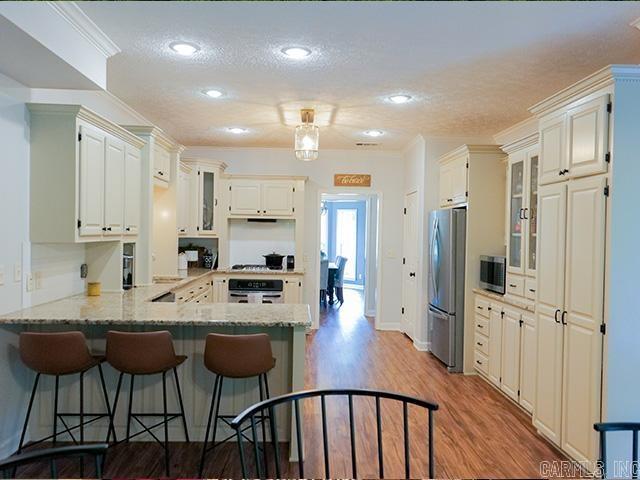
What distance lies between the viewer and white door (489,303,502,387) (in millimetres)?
4090

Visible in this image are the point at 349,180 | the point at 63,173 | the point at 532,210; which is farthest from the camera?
the point at 349,180

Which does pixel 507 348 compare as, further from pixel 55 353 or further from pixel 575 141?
pixel 55 353

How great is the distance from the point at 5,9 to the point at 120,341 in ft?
5.68

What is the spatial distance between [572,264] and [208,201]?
15.2 feet

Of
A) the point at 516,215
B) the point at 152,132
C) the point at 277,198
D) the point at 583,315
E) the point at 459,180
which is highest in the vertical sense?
the point at 152,132

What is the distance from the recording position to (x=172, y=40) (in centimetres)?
282

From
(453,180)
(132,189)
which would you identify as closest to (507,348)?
(453,180)

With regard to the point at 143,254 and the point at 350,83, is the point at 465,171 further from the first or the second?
the point at 143,254

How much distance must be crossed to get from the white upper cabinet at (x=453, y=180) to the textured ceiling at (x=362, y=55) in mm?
455

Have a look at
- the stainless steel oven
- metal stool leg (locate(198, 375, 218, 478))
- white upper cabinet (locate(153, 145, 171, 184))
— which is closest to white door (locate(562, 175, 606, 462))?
metal stool leg (locate(198, 375, 218, 478))

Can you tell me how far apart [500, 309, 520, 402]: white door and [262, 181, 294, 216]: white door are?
11.0 ft

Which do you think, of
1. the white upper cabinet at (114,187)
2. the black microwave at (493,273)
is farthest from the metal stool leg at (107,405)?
the black microwave at (493,273)

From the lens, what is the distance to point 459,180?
15.9 feet

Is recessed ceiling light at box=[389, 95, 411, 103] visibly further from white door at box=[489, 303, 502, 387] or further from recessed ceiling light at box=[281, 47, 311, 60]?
white door at box=[489, 303, 502, 387]
